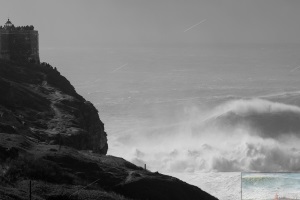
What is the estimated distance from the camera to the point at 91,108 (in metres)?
44.4

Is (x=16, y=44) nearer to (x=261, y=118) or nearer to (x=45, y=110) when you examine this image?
(x=45, y=110)

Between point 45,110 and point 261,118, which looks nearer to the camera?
point 45,110

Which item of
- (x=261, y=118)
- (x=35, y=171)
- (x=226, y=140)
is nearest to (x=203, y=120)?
(x=261, y=118)

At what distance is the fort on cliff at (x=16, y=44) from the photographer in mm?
50969

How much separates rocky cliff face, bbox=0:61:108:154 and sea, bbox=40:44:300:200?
1162 cm

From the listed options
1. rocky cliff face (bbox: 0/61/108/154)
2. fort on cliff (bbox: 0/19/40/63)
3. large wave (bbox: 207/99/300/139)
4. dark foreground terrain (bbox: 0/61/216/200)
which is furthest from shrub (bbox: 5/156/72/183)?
large wave (bbox: 207/99/300/139)

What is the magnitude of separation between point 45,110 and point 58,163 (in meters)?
12.7

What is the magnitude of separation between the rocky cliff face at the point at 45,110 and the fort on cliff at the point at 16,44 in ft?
5.45

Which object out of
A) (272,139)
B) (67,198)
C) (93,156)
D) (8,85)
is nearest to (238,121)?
(272,139)

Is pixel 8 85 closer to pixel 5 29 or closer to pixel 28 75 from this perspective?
pixel 28 75

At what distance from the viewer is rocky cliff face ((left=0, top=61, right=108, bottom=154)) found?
116 feet

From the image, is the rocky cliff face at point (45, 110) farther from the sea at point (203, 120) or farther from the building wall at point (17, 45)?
the sea at point (203, 120)

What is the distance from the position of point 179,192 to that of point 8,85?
17370mm

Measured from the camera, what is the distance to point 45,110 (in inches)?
1582
